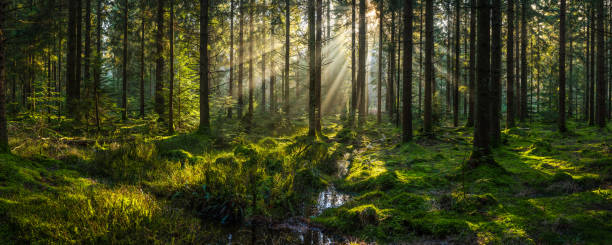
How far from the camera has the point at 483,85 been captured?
6480 millimetres

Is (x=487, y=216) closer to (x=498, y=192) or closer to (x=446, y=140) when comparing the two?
(x=498, y=192)

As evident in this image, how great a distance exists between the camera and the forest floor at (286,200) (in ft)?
11.4

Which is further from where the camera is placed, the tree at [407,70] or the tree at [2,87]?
the tree at [407,70]

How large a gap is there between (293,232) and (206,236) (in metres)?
1.31

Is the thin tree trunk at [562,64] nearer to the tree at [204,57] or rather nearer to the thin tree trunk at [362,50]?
the thin tree trunk at [362,50]

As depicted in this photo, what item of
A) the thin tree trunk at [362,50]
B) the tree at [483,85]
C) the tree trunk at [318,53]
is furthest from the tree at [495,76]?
the thin tree trunk at [362,50]

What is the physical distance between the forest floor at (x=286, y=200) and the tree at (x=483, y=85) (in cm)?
67

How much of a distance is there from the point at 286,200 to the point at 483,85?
17.6 ft

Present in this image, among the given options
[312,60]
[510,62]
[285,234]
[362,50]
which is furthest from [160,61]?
[510,62]

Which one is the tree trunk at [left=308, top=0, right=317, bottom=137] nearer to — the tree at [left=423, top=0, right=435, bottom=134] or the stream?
the tree at [left=423, top=0, right=435, bottom=134]

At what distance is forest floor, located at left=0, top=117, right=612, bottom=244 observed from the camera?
3463 millimetres

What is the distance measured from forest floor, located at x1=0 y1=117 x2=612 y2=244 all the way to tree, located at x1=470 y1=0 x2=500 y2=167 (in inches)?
26.6

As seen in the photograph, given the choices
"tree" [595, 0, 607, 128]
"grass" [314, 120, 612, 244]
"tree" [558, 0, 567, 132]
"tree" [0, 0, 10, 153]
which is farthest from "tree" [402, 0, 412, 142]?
"tree" [0, 0, 10, 153]

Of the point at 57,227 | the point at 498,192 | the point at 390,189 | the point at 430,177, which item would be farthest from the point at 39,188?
the point at 498,192
